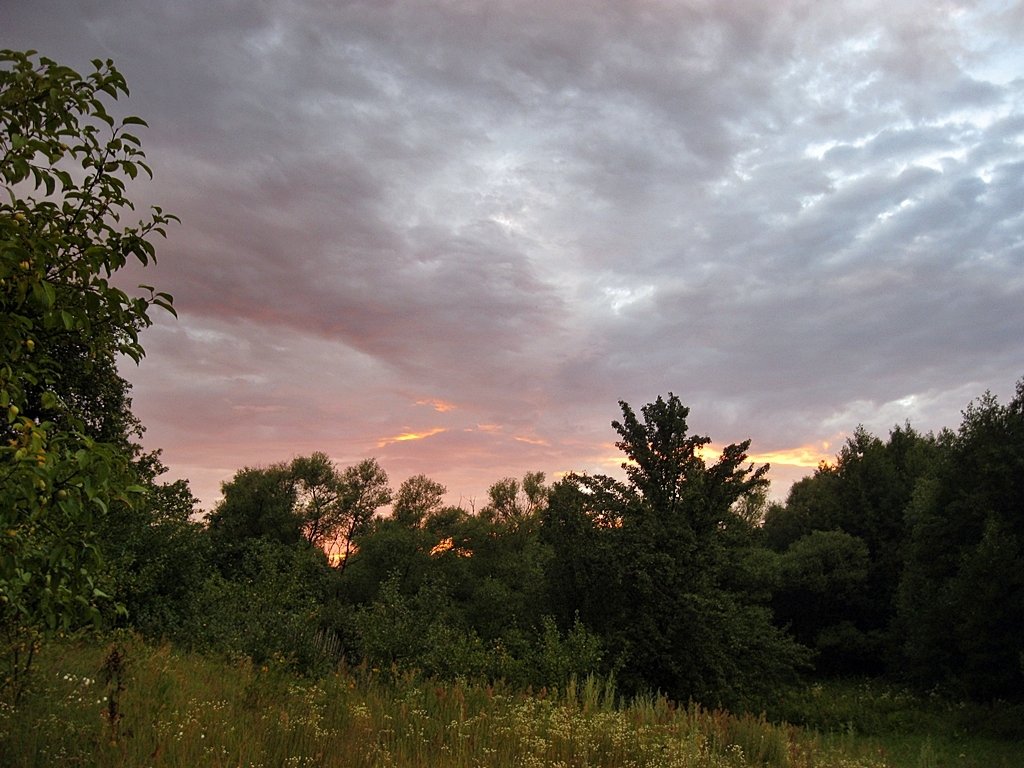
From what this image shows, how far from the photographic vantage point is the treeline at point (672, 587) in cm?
1466

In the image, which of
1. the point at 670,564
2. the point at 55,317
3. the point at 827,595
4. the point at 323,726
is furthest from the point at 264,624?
the point at 827,595

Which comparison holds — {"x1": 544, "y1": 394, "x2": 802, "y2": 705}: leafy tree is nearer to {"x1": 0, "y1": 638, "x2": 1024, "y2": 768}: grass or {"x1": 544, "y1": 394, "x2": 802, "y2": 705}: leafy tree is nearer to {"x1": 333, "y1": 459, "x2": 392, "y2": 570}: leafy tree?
{"x1": 0, "y1": 638, "x2": 1024, "y2": 768}: grass

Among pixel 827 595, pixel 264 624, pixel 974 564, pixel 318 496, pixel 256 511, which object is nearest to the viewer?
pixel 264 624

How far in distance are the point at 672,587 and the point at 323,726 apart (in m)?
18.8

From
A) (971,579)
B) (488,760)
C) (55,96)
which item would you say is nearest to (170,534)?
(488,760)

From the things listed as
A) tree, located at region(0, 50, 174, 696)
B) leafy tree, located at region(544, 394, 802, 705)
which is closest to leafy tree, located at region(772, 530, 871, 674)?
leafy tree, located at region(544, 394, 802, 705)

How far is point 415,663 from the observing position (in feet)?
42.3

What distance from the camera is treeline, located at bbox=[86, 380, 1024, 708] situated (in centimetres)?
1466

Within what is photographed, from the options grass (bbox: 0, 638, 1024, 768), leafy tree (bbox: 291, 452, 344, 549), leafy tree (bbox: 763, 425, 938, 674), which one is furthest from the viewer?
leafy tree (bbox: 291, 452, 344, 549)

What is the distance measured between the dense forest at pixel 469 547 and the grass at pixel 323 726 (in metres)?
0.83

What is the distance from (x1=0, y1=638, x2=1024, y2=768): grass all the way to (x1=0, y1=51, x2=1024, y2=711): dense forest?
83cm

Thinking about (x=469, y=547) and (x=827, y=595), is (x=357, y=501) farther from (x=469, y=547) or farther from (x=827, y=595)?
(x=827, y=595)

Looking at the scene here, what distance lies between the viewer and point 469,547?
183ft

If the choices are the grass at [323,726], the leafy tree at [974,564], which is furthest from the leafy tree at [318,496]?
the grass at [323,726]
